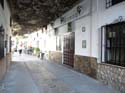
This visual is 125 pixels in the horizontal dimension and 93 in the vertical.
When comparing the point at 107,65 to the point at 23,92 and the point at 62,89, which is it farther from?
the point at 23,92

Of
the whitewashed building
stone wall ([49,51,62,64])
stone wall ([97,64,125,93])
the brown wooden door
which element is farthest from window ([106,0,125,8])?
stone wall ([49,51,62,64])

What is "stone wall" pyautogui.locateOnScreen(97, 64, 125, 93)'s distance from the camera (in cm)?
854

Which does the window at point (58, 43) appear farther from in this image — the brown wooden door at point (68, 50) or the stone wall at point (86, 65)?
the stone wall at point (86, 65)

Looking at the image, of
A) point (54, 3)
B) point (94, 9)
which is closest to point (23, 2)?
point (54, 3)

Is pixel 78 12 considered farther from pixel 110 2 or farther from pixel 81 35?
pixel 110 2

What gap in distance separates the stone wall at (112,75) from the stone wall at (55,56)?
30.0 ft

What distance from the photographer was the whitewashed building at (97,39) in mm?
8977

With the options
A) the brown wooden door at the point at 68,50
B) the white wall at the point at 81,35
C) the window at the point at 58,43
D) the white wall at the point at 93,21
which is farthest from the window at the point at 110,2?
the window at the point at 58,43

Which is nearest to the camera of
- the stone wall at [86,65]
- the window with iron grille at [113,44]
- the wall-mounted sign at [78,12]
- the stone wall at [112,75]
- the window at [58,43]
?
the stone wall at [112,75]

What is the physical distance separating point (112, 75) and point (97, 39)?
2.29 meters

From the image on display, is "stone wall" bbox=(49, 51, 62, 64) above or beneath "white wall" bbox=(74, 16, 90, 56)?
beneath

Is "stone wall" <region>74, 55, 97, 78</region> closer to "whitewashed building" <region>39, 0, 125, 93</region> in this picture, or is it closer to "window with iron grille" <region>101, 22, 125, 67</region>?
"whitewashed building" <region>39, 0, 125, 93</region>

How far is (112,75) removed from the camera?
9266 mm

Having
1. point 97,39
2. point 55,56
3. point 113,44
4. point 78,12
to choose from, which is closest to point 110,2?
point 113,44
